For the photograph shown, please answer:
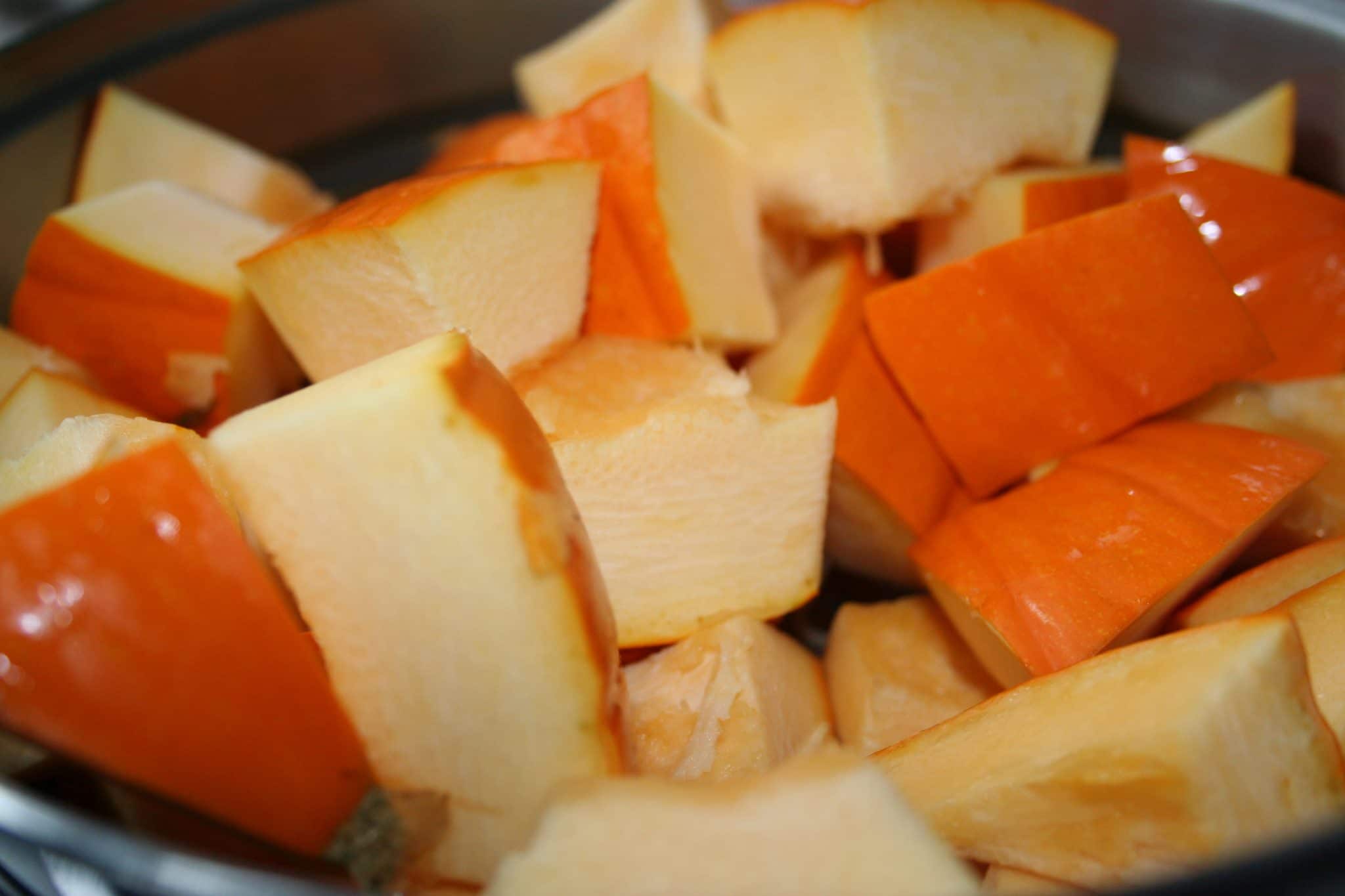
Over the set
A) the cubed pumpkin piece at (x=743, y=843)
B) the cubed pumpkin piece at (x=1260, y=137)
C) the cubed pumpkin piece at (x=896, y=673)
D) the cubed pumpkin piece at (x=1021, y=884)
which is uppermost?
the cubed pumpkin piece at (x=1260, y=137)

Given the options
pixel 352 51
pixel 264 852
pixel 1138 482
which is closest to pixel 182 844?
pixel 264 852

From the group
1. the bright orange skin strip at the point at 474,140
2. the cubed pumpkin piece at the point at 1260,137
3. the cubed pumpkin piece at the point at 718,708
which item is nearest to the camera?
the cubed pumpkin piece at the point at 718,708

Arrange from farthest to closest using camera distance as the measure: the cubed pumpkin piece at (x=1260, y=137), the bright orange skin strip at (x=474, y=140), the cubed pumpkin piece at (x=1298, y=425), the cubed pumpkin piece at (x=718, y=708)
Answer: the bright orange skin strip at (x=474, y=140) < the cubed pumpkin piece at (x=1260, y=137) < the cubed pumpkin piece at (x=1298, y=425) < the cubed pumpkin piece at (x=718, y=708)

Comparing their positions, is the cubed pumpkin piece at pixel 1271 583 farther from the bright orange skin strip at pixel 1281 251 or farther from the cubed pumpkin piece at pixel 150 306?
the cubed pumpkin piece at pixel 150 306

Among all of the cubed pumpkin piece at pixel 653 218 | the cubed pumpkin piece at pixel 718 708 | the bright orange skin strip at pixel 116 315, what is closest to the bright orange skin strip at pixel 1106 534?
the cubed pumpkin piece at pixel 718 708

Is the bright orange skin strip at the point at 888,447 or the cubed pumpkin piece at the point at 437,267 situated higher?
the cubed pumpkin piece at the point at 437,267

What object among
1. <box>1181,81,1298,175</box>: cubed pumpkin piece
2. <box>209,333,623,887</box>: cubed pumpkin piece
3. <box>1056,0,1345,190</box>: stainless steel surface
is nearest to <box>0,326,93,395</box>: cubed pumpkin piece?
<box>209,333,623,887</box>: cubed pumpkin piece
